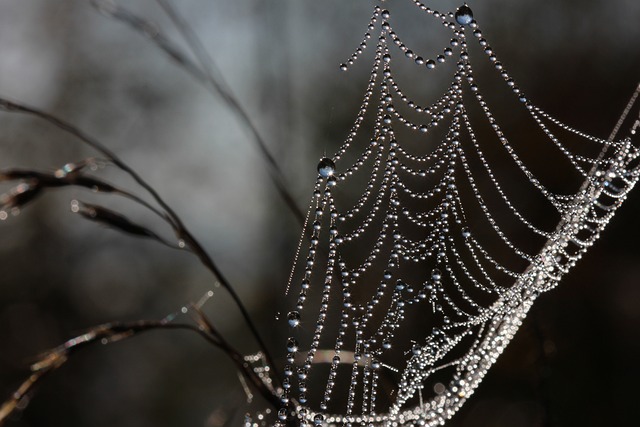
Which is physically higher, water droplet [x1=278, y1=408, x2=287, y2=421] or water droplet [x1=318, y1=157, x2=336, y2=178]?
water droplet [x1=318, y1=157, x2=336, y2=178]

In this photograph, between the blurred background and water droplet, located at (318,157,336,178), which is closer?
water droplet, located at (318,157,336,178)

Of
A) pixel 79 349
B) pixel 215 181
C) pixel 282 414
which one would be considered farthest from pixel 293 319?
pixel 215 181

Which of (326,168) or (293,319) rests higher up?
(326,168)

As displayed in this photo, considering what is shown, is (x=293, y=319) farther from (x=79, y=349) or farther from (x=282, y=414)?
(x=79, y=349)

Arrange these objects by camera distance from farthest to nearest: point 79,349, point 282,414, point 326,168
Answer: point 326,168, point 282,414, point 79,349

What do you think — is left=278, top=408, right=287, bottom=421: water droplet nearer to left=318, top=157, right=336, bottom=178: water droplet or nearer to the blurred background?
left=318, top=157, right=336, bottom=178: water droplet

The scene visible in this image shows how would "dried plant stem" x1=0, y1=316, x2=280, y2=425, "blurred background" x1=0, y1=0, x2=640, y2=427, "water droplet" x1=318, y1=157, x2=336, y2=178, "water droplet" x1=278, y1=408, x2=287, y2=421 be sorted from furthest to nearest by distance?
1. "blurred background" x1=0, y1=0, x2=640, y2=427
2. "water droplet" x1=318, y1=157, x2=336, y2=178
3. "water droplet" x1=278, y1=408, x2=287, y2=421
4. "dried plant stem" x1=0, y1=316, x2=280, y2=425

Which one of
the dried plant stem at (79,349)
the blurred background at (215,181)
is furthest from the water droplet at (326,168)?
the blurred background at (215,181)

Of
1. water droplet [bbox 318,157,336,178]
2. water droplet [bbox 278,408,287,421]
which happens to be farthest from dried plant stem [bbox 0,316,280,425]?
water droplet [bbox 318,157,336,178]

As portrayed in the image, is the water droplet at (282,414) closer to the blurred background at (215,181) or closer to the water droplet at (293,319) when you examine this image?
the water droplet at (293,319)
